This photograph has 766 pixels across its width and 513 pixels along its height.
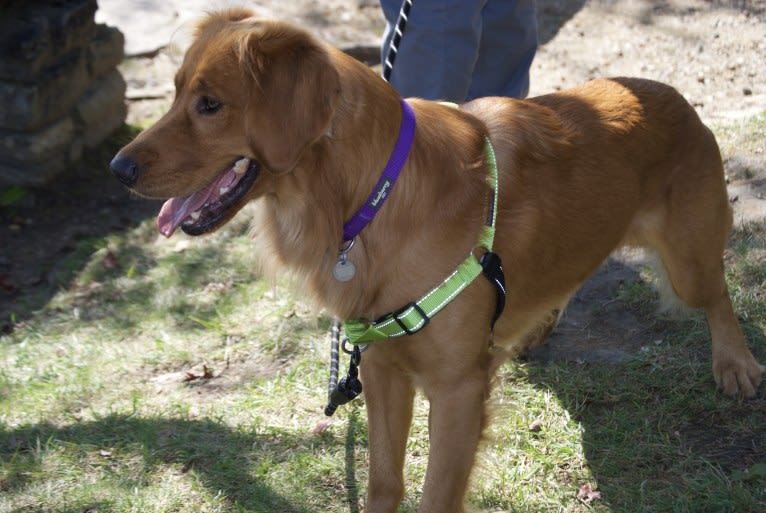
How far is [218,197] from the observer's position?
9.46ft

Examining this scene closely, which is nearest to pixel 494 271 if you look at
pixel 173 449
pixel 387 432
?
pixel 387 432

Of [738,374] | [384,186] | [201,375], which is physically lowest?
[201,375]

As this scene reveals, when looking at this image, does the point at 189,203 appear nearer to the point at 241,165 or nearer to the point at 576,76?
the point at 241,165

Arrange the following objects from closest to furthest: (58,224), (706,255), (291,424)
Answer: (706,255), (291,424), (58,224)

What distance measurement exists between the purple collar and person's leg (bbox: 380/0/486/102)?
139 cm

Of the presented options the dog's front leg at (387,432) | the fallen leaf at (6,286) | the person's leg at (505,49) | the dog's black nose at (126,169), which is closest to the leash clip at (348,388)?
the dog's front leg at (387,432)

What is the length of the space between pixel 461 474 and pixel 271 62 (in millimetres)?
1561

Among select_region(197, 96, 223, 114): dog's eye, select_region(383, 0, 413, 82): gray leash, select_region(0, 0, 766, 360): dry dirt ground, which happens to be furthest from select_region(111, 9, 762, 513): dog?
select_region(0, 0, 766, 360): dry dirt ground

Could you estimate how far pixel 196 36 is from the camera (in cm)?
307

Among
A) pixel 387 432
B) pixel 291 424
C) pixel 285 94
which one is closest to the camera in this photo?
pixel 285 94

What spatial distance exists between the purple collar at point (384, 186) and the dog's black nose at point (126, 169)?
0.71m

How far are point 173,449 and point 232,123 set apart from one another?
180 cm

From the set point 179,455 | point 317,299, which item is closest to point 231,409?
point 179,455

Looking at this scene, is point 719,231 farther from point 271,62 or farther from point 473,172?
point 271,62
